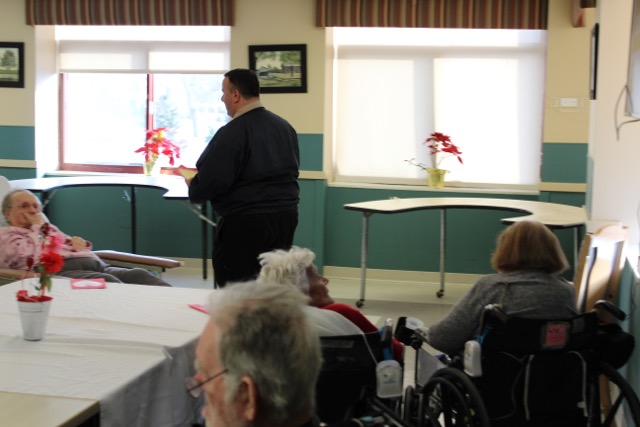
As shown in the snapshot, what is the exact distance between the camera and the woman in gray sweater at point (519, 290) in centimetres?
277

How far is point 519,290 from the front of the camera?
2.78 meters

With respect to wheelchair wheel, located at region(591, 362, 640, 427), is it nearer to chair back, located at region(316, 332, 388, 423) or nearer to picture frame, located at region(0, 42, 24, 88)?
chair back, located at region(316, 332, 388, 423)

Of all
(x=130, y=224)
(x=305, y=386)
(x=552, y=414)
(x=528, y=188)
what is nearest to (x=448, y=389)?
(x=552, y=414)

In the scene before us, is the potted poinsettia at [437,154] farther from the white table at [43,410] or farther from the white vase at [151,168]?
the white table at [43,410]

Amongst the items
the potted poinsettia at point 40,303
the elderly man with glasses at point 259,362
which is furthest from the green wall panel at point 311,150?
the elderly man with glasses at point 259,362

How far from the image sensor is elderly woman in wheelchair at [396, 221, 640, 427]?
260 cm

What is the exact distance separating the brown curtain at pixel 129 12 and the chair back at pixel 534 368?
4901mm

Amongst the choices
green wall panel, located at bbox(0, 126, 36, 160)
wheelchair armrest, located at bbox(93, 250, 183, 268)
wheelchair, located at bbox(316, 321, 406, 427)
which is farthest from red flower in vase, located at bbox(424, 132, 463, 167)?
wheelchair, located at bbox(316, 321, 406, 427)

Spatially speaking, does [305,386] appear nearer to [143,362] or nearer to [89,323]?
[143,362]

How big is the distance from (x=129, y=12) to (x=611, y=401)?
5177 mm

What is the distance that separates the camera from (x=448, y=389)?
8.83 feet

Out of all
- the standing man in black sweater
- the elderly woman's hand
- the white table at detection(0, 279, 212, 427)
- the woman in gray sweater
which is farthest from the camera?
the elderly woman's hand

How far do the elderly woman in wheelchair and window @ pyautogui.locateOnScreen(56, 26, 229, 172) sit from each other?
4907mm

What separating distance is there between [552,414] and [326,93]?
4.56 m
